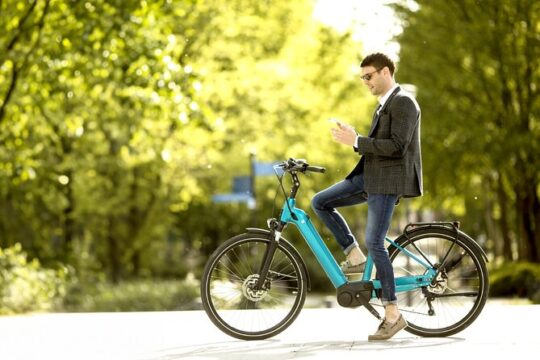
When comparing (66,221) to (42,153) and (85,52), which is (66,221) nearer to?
(42,153)

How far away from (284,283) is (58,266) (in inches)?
583

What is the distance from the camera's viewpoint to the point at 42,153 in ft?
81.9

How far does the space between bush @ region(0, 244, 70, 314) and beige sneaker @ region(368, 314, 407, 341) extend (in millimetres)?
8336

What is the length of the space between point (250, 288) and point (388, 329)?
1.06 m

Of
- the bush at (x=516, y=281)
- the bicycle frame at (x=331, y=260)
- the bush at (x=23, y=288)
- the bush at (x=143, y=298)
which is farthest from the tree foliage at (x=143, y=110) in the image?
the bicycle frame at (x=331, y=260)

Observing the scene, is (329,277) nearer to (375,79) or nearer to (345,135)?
(345,135)

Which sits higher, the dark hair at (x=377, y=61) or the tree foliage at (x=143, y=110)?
the tree foliage at (x=143, y=110)

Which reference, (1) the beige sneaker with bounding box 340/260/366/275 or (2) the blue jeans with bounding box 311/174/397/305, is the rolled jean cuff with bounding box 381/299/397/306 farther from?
(1) the beige sneaker with bounding box 340/260/366/275

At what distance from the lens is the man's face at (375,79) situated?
7.05 m

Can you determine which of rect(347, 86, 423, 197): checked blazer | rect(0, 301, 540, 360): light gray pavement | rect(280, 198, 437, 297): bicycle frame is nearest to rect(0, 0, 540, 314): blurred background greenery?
rect(0, 301, 540, 360): light gray pavement

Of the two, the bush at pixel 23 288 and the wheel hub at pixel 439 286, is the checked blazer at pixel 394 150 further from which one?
the bush at pixel 23 288

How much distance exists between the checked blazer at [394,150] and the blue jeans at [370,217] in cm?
10

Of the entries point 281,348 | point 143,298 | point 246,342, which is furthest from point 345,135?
point 143,298

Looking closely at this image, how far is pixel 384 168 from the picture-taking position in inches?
278
